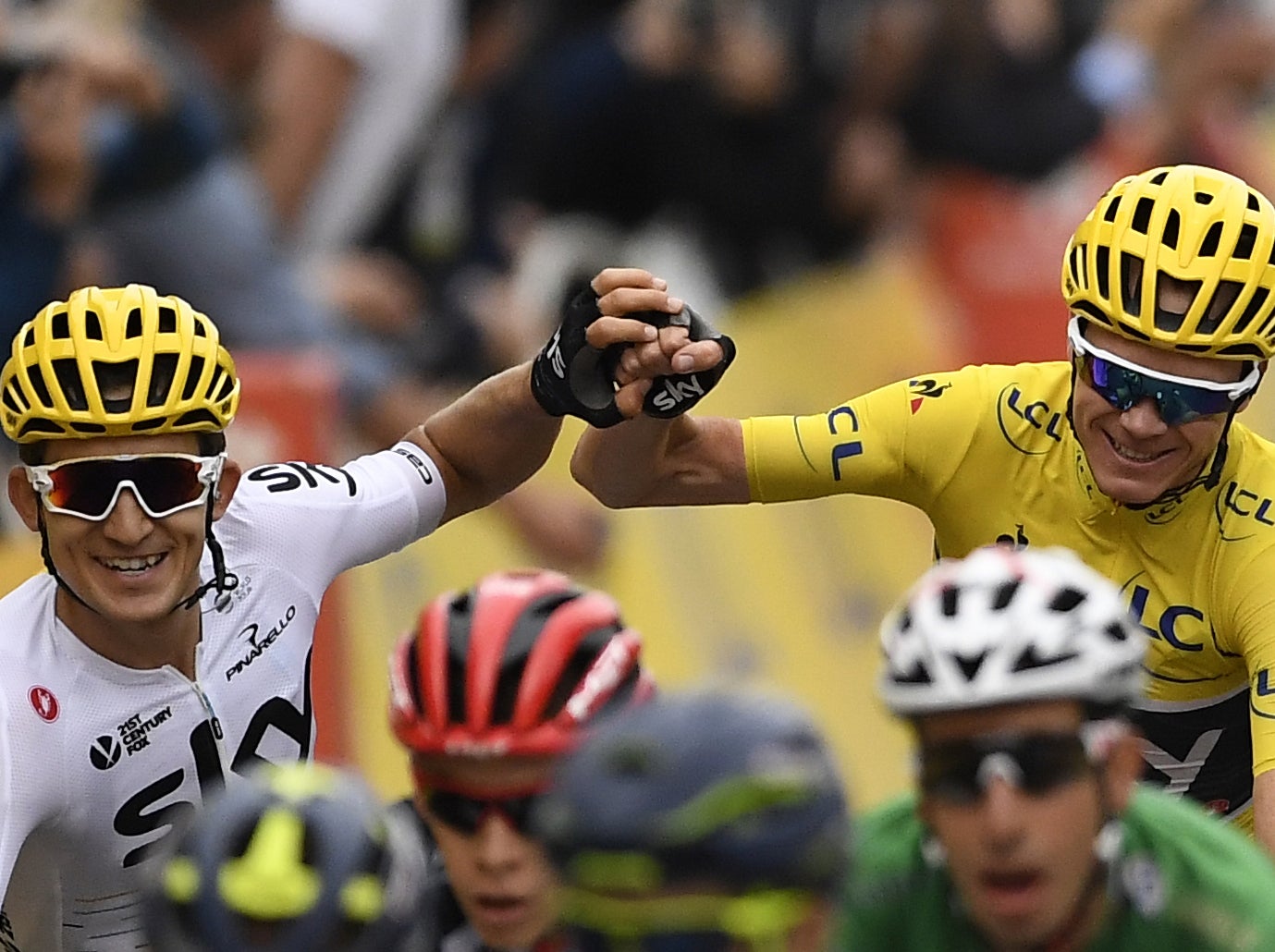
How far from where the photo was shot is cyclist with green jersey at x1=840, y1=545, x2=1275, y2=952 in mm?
3562

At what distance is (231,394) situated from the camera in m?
5.25

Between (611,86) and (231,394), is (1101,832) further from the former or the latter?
(611,86)

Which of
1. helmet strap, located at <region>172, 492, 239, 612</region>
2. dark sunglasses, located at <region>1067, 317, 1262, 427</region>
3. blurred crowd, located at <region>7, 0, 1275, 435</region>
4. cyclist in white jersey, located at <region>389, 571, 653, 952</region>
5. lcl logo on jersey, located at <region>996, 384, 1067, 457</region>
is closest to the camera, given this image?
cyclist in white jersey, located at <region>389, 571, 653, 952</region>

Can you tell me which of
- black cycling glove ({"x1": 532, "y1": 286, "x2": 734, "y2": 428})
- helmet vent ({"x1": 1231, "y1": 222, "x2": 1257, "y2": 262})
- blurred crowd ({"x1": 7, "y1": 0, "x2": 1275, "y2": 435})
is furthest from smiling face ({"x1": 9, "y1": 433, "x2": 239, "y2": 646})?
blurred crowd ({"x1": 7, "y1": 0, "x2": 1275, "y2": 435})

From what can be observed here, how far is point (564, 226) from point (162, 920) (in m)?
8.50

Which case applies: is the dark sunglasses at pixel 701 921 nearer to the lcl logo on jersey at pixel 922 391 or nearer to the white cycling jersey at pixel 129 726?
the white cycling jersey at pixel 129 726

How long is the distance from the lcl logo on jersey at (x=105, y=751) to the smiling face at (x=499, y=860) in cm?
135

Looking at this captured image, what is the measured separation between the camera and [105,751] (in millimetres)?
5070

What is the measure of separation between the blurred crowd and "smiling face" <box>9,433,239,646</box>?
4606 mm

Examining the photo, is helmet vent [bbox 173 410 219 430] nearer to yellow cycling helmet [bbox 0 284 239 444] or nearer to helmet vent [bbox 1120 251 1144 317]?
yellow cycling helmet [bbox 0 284 239 444]

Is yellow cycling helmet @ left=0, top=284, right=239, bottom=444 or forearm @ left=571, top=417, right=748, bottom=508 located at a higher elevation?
yellow cycling helmet @ left=0, top=284, right=239, bottom=444

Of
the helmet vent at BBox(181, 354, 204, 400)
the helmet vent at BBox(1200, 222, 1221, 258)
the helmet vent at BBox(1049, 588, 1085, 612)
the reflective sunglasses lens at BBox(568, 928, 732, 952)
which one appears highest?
the helmet vent at BBox(181, 354, 204, 400)

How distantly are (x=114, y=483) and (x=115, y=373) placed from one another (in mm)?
252

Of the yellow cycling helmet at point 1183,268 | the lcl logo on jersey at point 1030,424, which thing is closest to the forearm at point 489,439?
the lcl logo on jersey at point 1030,424
